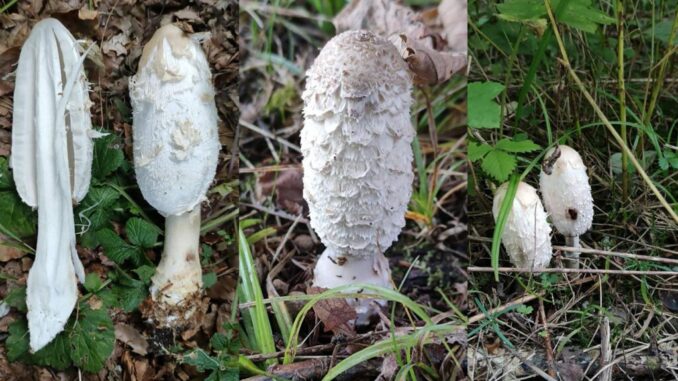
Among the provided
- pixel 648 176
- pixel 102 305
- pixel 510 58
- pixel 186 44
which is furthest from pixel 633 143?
pixel 102 305

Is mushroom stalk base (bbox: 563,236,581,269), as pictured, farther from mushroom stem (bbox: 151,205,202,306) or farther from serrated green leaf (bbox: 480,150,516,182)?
mushroom stem (bbox: 151,205,202,306)

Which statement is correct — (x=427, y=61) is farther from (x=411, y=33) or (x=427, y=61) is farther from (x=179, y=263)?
(x=179, y=263)

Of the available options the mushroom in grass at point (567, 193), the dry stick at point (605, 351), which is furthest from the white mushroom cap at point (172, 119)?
the dry stick at point (605, 351)

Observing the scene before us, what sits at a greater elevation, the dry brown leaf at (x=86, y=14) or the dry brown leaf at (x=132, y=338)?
the dry brown leaf at (x=86, y=14)

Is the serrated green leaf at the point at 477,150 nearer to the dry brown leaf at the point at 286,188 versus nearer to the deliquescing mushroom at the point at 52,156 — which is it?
the dry brown leaf at the point at 286,188

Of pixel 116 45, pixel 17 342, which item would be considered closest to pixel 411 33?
pixel 116 45

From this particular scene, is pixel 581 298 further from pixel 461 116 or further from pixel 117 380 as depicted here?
pixel 117 380
